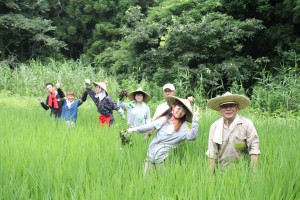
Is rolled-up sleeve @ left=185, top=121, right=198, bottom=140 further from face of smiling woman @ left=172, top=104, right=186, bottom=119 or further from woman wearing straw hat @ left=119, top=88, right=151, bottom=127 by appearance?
woman wearing straw hat @ left=119, top=88, right=151, bottom=127

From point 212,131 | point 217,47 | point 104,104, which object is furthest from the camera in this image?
point 217,47

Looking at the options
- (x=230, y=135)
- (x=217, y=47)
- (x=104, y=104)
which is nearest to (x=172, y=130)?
(x=230, y=135)

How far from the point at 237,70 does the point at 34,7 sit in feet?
37.3

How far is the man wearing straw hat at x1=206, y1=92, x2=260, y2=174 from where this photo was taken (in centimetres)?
264

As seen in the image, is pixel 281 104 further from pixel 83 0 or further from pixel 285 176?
pixel 83 0

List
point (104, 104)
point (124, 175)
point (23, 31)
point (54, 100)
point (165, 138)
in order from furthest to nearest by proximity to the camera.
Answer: point (23, 31) → point (54, 100) → point (104, 104) → point (165, 138) → point (124, 175)

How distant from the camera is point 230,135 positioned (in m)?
2.67

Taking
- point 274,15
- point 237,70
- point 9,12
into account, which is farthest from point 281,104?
point 9,12

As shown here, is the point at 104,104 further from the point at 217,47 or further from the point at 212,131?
the point at 217,47

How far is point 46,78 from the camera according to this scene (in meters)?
11.0

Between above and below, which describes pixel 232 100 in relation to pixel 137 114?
above

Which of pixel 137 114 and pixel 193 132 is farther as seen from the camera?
pixel 137 114

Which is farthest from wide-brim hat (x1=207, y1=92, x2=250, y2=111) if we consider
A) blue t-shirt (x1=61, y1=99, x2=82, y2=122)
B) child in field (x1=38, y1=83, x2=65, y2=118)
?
child in field (x1=38, y1=83, x2=65, y2=118)

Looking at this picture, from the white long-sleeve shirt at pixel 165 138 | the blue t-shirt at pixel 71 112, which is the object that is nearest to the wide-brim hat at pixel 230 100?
the white long-sleeve shirt at pixel 165 138
